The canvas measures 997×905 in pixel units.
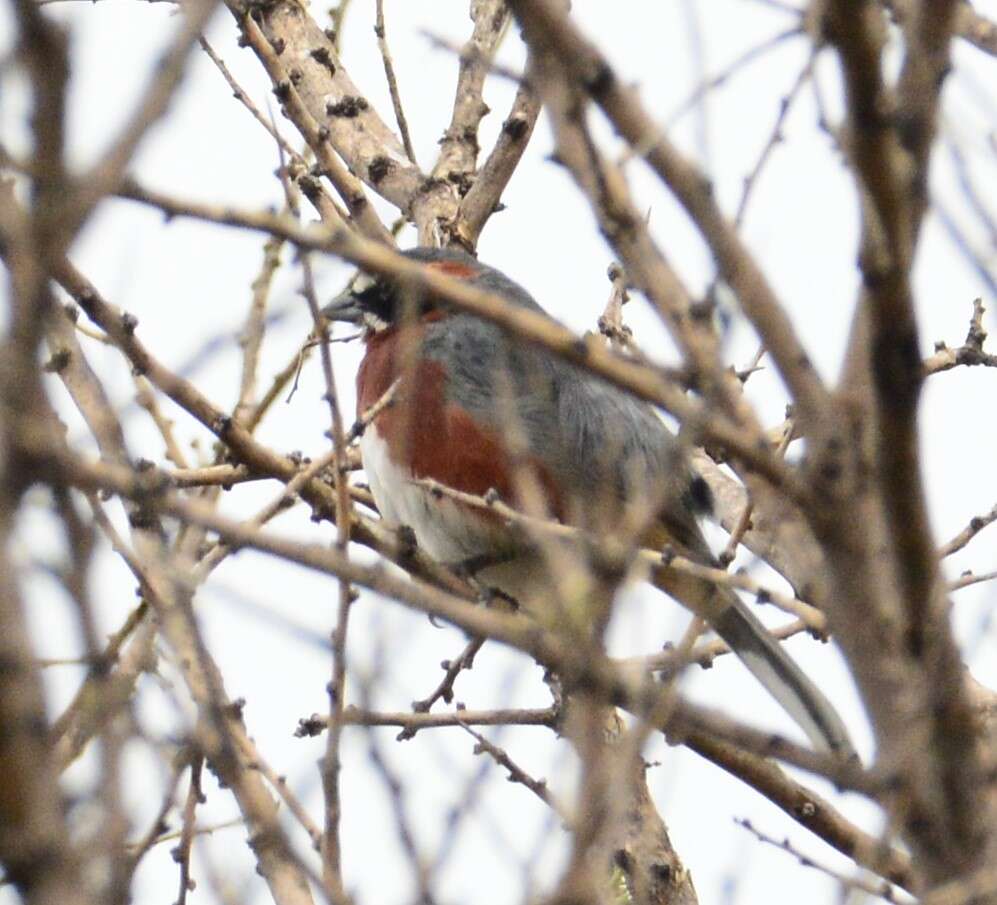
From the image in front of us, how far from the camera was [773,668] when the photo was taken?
4898 mm

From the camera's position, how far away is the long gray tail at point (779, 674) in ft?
15.3

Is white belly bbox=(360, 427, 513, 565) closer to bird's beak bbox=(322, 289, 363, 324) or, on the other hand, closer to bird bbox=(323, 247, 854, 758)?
bird bbox=(323, 247, 854, 758)

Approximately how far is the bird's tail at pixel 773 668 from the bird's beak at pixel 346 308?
1824 millimetres

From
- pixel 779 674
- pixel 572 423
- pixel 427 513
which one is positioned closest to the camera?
pixel 779 674

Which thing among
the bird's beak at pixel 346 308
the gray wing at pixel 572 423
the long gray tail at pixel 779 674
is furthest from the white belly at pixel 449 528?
the bird's beak at pixel 346 308

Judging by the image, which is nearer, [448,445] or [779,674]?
[779,674]

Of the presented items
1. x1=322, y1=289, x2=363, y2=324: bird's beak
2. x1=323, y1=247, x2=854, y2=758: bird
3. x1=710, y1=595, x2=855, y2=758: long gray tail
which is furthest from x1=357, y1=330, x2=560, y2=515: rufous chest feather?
x1=710, y1=595, x2=855, y2=758: long gray tail

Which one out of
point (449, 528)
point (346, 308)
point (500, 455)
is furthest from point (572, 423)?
point (346, 308)

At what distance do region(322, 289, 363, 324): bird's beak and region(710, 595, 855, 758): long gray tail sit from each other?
182cm

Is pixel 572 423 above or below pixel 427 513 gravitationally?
above

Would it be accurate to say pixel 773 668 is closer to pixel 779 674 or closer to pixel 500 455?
pixel 779 674

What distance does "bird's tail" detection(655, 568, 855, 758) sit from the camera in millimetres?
4496

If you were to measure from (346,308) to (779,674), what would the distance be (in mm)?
2107

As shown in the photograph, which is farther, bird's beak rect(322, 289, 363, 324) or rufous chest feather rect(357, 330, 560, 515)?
bird's beak rect(322, 289, 363, 324)
